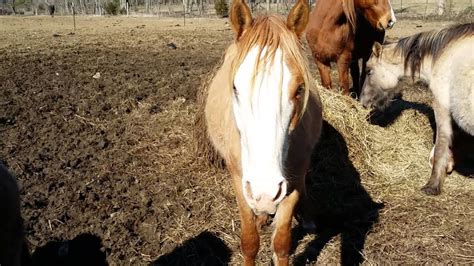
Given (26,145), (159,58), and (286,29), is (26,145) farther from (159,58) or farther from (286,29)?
(159,58)

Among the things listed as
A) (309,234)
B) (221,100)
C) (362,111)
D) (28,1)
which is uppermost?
(28,1)

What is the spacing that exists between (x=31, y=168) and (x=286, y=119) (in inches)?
144

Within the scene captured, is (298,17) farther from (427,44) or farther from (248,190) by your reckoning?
(427,44)

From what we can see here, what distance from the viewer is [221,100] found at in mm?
3596

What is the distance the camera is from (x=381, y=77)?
5766 millimetres

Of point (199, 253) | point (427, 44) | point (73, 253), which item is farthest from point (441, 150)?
point (73, 253)

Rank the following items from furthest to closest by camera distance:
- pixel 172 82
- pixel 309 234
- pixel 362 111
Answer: pixel 172 82, pixel 362 111, pixel 309 234

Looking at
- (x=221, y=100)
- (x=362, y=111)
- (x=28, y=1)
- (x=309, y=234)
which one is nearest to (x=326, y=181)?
(x=309, y=234)

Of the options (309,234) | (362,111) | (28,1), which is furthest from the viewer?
(28,1)

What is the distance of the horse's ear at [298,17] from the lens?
2.37 metres

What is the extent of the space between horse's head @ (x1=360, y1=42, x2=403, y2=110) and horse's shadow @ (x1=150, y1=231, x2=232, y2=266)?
338 centimetres

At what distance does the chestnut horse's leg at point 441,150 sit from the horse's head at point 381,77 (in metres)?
1.07

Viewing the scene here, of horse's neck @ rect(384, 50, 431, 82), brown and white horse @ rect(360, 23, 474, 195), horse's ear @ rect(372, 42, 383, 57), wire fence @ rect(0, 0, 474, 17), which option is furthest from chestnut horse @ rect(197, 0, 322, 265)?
wire fence @ rect(0, 0, 474, 17)

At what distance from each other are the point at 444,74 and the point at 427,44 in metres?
0.57
